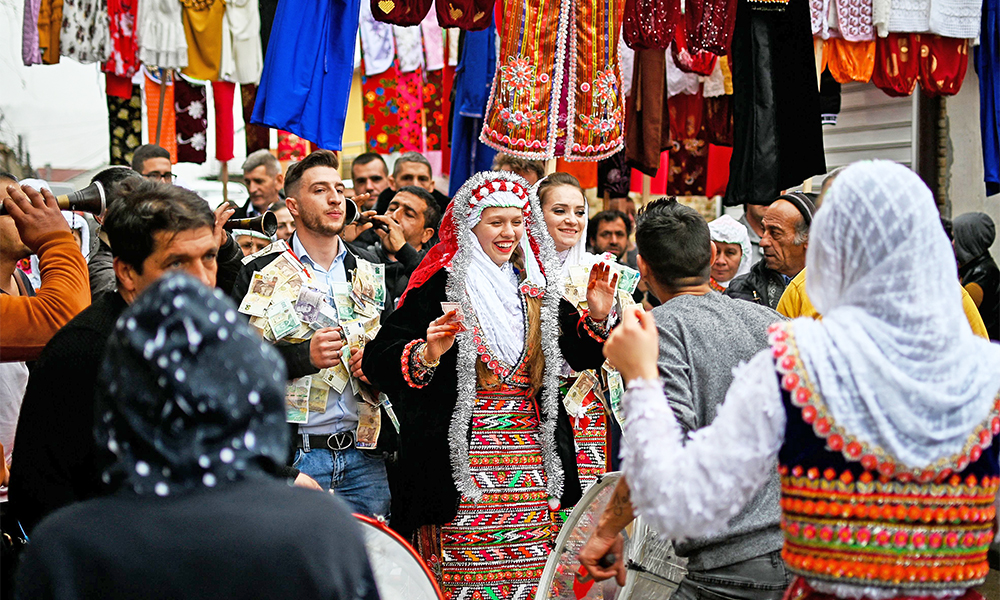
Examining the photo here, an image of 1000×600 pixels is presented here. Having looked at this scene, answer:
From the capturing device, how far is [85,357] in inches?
90.0

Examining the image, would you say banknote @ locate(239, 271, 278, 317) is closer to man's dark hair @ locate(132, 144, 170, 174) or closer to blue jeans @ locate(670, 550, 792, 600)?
blue jeans @ locate(670, 550, 792, 600)

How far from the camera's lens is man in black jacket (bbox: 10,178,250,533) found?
2236mm

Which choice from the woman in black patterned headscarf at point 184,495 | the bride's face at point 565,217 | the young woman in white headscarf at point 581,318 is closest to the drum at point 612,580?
the young woman in white headscarf at point 581,318

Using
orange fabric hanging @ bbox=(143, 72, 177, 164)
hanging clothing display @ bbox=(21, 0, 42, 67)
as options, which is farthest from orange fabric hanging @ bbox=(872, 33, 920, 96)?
hanging clothing display @ bbox=(21, 0, 42, 67)

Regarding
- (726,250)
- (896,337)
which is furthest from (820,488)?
(726,250)

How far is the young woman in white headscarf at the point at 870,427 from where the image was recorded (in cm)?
184

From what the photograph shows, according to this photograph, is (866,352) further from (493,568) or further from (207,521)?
(493,568)

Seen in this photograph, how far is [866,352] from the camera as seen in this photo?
Result: 1833mm

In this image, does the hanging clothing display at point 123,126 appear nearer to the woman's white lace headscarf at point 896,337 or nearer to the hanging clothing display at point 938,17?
the hanging clothing display at point 938,17

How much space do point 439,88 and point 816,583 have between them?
6.20 metres

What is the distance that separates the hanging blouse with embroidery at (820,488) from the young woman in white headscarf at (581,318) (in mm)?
1804

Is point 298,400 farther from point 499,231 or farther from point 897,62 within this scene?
point 897,62

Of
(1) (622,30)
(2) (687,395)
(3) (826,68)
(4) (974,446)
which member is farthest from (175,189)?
(3) (826,68)

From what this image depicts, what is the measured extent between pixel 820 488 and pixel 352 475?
2490mm
